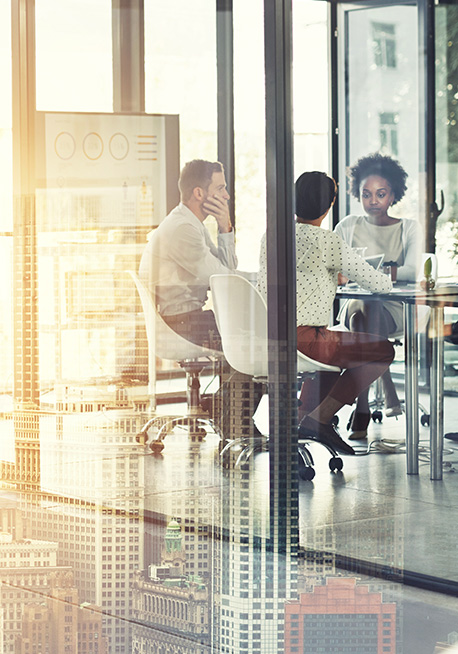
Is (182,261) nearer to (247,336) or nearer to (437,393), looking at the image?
(247,336)

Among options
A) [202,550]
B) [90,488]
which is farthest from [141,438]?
[202,550]

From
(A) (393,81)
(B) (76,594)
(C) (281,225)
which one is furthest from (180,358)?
(A) (393,81)

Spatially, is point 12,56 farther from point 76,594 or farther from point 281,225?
point 76,594

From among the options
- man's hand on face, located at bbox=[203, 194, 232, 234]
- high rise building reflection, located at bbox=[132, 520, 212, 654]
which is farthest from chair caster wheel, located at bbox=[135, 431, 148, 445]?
man's hand on face, located at bbox=[203, 194, 232, 234]

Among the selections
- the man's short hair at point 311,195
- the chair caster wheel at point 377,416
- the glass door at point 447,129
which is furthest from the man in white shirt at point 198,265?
the glass door at point 447,129

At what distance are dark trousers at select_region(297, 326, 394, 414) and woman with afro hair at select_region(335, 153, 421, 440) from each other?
0.03 metres

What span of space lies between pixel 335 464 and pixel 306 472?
0.34ft

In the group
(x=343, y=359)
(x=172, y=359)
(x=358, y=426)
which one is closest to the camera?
(x=358, y=426)

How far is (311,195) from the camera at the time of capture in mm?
2996

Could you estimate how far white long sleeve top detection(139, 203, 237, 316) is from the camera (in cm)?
315

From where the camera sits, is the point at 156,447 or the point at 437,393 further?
the point at 156,447

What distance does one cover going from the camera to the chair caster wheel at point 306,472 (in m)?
3.01

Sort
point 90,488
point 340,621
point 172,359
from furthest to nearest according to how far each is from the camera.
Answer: point 90,488
point 172,359
point 340,621

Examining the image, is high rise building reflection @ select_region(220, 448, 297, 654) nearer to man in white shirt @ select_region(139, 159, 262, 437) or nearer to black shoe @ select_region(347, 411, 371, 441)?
man in white shirt @ select_region(139, 159, 262, 437)
